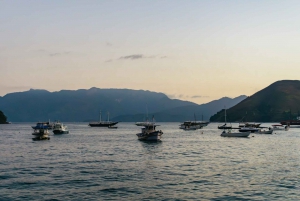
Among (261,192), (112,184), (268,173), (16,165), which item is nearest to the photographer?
(261,192)

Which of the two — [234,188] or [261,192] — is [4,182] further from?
[261,192]

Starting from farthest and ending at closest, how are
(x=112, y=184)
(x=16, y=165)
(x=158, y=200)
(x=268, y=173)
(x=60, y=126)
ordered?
(x=60, y=126), (x=16, y=165), (x=268, y=173), (x=112, y=184), (x=158, y=200)

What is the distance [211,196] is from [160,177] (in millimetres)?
11147

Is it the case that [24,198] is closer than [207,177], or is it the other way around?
[24,198]

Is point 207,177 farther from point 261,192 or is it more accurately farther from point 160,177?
point 261,192

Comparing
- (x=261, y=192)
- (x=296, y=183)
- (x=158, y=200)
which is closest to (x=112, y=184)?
(x=158, y=200)

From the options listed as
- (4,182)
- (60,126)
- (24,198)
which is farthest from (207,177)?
(60,126)

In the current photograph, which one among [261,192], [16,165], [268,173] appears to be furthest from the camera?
[16,165]

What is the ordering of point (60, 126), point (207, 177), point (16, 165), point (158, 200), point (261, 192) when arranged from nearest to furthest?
point (158, 200), point (261, 192), point (207, 177), point (16, 165), point (60, 126)

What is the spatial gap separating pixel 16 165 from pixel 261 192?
128ft

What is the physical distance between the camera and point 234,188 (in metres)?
36.6

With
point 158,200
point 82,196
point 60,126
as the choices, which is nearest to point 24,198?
point 82,196

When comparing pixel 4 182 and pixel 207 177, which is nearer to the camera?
pixel 4 182

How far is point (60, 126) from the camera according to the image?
590ft
